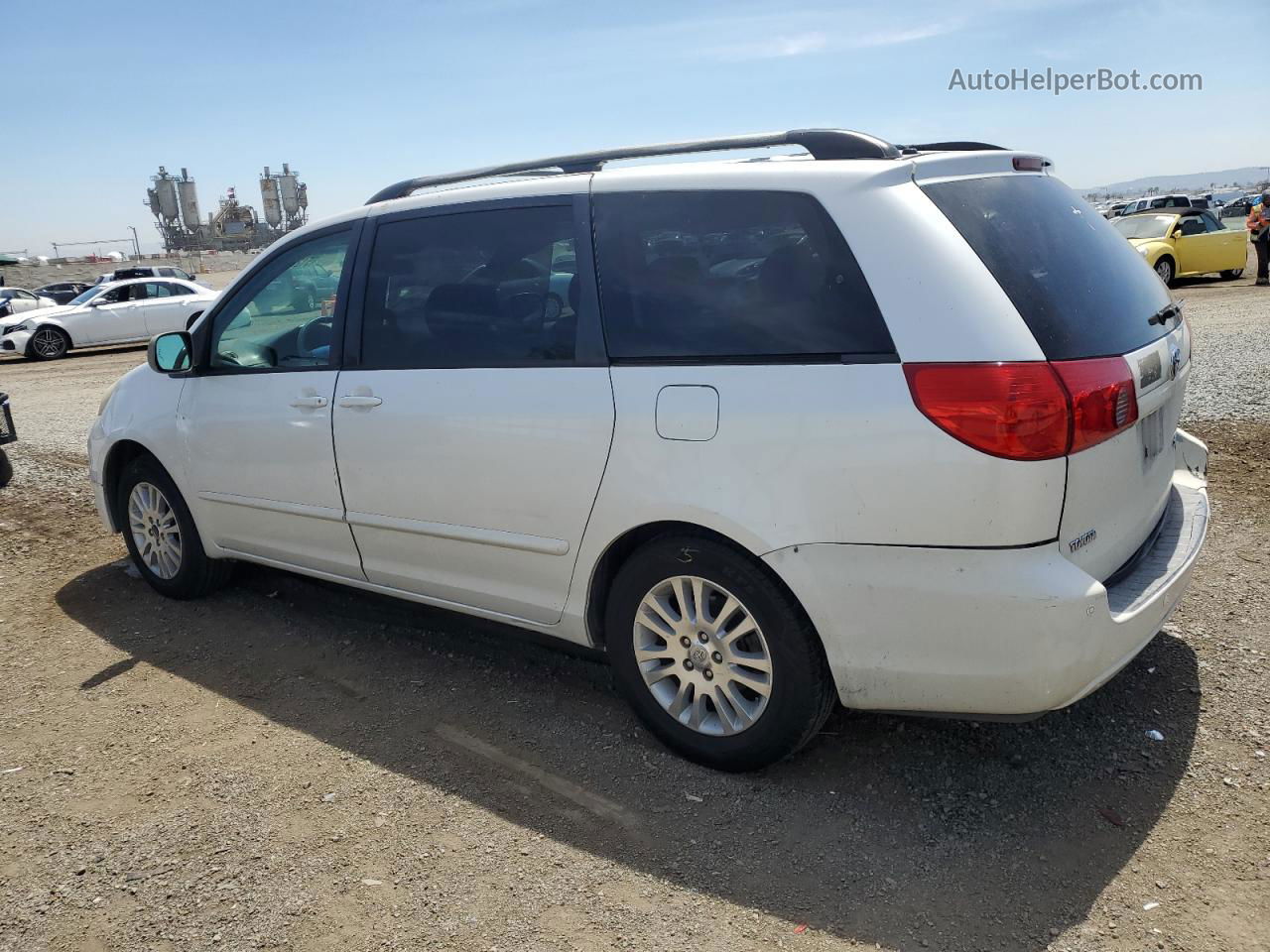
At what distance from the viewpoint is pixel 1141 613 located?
2.92m

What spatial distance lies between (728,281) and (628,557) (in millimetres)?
982

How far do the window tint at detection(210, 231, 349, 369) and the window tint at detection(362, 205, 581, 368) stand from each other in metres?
0.29

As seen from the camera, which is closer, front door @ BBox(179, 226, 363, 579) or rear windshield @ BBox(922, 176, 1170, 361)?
rear windshield @ BBox(922, 176, 1170, 361)

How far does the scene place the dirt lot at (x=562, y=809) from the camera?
269 cm

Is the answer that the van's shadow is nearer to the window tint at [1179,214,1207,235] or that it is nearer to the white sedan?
the white sedan

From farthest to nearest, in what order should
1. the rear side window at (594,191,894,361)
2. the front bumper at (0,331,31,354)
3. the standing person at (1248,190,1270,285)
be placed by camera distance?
the front bumper at (0,331,31,354), the standing person at (1248,190,1270,285), the rear side window at (594,191,894,361)

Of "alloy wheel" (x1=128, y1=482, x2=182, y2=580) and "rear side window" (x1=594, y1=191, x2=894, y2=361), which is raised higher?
"rear side window" (x1=594, y1=191, x2=894, y2=361)

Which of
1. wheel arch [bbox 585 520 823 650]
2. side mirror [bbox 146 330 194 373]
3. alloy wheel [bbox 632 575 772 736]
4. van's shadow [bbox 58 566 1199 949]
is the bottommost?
van's shadow [bbox 58 566 1199 949]

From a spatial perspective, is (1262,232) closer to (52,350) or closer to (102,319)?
(102,319)

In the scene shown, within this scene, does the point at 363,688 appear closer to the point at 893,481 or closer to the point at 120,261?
the point at 893,481

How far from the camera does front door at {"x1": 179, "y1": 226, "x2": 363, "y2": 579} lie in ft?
13.9

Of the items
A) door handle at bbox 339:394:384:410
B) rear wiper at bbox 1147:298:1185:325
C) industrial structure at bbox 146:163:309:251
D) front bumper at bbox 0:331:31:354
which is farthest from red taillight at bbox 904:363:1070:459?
industrial structure at bbox 146:163:309:251

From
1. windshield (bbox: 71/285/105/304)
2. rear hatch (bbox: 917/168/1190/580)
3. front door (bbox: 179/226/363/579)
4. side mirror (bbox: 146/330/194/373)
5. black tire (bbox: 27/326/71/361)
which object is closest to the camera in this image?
rear hatch (bbox: 917/168/1190/580)

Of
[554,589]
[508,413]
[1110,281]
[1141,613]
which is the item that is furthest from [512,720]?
[1110,281]
